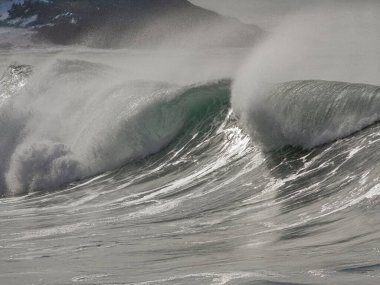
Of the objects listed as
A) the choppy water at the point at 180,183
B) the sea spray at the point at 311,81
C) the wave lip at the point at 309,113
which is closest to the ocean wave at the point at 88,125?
the choppy water at the point at 180,183

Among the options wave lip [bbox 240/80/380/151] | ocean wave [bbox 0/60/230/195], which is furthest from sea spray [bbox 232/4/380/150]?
ocean wave [bbox 0/60/230/195]

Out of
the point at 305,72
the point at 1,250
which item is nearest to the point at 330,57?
the point at 305,72

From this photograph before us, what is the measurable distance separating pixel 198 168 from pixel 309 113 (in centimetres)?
211

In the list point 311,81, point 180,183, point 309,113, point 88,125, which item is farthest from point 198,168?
point 88,125

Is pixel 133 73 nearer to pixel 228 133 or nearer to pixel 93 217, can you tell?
pixel 228 133

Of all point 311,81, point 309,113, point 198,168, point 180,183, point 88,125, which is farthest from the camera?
point 88,125

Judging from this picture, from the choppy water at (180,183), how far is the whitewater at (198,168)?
3 cm

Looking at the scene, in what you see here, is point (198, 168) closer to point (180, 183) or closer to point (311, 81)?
point (180, 183)

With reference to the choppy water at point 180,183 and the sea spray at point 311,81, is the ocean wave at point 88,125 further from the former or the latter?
the sea spray at point 311,81

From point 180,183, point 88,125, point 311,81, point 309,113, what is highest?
point 311,81

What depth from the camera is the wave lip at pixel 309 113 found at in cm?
1147

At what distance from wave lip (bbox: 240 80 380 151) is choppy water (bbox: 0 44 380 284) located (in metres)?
0.04

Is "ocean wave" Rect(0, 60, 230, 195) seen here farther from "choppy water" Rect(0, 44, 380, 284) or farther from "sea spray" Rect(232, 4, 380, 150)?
"sea spray" Rect(232, 4, 380, 150)

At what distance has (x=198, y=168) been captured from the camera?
1354 centimetres
